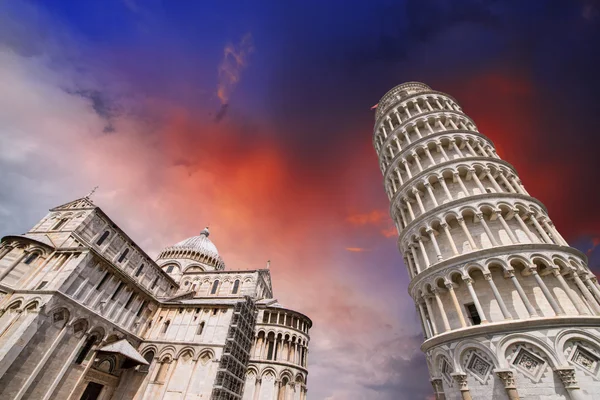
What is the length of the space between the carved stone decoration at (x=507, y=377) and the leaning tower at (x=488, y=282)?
0.04 metres

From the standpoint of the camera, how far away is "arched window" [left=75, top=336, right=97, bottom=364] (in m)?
20.5

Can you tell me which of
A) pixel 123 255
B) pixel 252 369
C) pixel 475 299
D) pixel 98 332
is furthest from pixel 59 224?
pixel 475 299

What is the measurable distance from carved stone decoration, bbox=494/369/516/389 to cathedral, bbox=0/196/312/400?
20.4 metres

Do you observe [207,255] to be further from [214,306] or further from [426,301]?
[426,301]

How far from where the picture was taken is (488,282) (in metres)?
13.8

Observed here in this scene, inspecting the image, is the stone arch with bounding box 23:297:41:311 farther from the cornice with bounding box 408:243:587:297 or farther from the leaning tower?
the cornice with bounding box 408:243:587:297

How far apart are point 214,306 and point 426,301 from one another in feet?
67.7

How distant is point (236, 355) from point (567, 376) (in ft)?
77.6

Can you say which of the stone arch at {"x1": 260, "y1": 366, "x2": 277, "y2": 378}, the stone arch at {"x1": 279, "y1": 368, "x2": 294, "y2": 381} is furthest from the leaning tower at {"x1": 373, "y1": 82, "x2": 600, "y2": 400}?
the stone arch at {"x1": 260, "y1": 366, "x2": 277, "y2": 378}

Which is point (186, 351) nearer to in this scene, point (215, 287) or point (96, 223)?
point (215, 287)

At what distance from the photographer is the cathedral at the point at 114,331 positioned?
18281 mm

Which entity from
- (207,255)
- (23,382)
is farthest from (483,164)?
(207,255)

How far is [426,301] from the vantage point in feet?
51.9

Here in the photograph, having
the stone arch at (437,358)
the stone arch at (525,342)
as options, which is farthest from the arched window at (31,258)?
the stone arch at (525,342)
